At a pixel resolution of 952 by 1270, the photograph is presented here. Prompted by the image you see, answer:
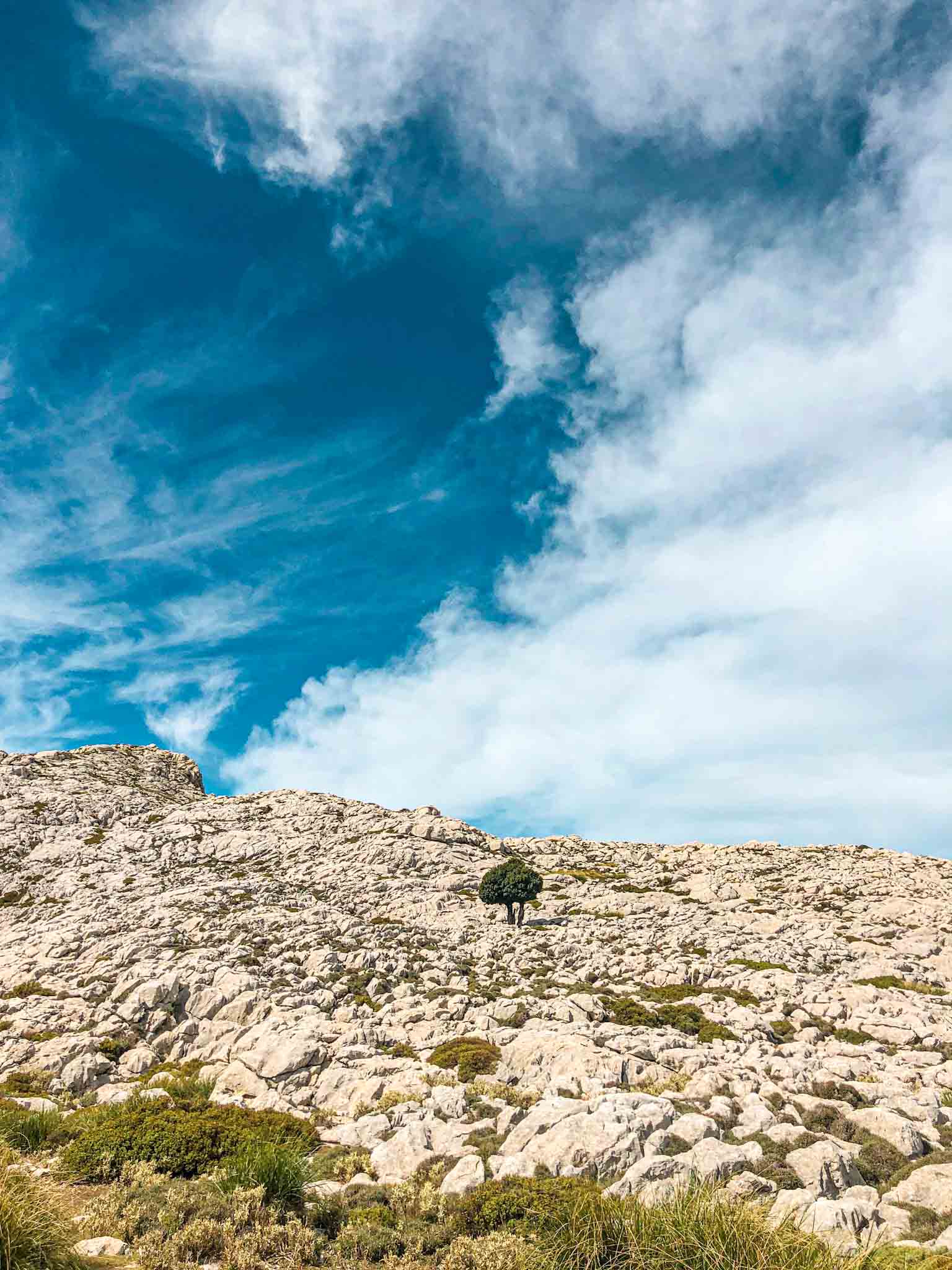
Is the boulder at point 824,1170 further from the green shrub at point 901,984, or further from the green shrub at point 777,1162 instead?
the green shrub at point 901,984

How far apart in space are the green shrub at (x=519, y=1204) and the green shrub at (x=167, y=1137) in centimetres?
569

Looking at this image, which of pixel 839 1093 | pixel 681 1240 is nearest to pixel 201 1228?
pixel 681 1240

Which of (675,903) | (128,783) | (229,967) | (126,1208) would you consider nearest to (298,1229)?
(126,1208)

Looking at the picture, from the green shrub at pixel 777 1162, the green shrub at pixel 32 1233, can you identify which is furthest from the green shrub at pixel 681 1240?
the green shrub at pixel 32 1233

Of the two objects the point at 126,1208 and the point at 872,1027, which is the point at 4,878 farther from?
the point at 872,1027

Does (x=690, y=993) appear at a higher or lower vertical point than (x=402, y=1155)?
higher

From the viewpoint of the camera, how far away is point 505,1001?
30.9m

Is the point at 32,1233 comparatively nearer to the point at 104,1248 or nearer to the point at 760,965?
the point at 104,1248

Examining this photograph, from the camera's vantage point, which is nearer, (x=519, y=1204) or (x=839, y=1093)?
(x=519, y=1204)

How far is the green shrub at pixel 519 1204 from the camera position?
35.9 ft

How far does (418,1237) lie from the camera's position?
10.9 metres

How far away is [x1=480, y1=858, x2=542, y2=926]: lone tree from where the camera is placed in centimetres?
5344

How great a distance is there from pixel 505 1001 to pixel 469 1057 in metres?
7.70

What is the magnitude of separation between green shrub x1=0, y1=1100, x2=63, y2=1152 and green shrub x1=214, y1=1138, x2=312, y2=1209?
6.78 meters
